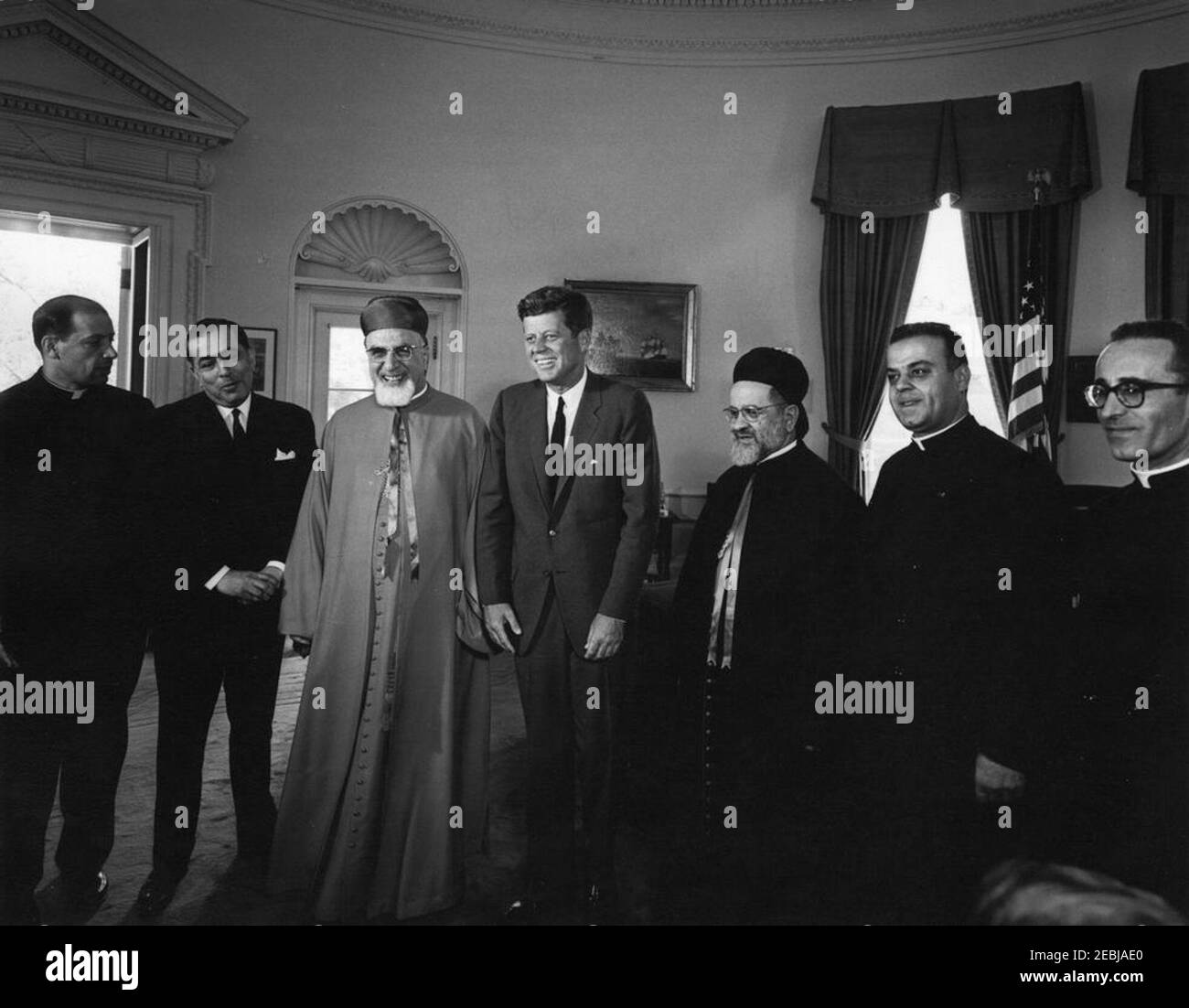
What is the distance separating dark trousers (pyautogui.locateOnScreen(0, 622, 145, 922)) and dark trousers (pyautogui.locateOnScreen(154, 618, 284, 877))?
0.12 meters

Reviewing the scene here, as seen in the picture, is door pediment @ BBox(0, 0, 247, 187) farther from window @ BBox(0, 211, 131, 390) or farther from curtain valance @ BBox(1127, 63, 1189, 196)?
curtain valance @ BBox(1127, 63, 1189, 196)

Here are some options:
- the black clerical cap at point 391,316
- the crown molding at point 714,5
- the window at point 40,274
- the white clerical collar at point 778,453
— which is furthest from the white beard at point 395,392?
the crown molding at point 714,5

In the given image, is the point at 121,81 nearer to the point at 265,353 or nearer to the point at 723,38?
the point at 265,353

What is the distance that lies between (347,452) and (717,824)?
4.91ft

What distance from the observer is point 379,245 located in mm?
6457

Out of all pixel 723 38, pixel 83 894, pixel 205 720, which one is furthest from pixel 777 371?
pixel 723 38

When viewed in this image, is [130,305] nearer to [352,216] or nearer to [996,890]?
[352,216]

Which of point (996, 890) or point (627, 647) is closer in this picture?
point (996, 890)

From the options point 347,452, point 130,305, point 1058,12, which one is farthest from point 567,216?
point 347,452

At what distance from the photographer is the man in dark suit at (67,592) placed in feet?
8.01

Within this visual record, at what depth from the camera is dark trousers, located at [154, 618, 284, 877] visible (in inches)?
102

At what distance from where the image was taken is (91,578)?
2500mm

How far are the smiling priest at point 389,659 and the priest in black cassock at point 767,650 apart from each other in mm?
653

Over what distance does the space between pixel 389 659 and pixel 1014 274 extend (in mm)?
5614
